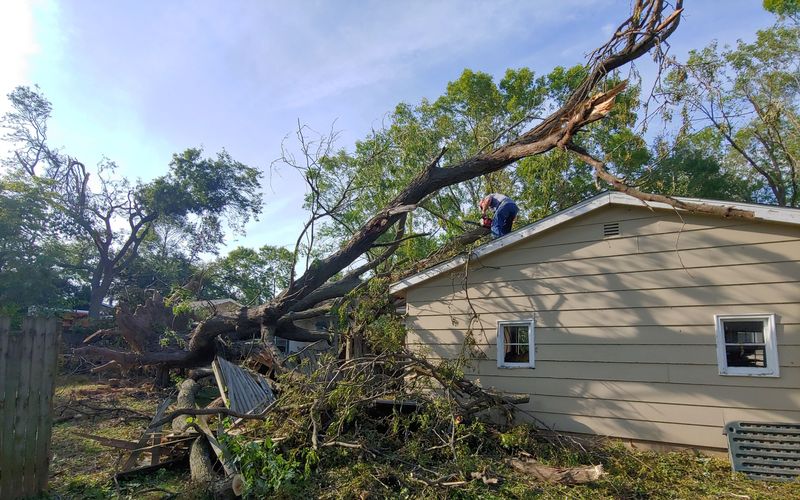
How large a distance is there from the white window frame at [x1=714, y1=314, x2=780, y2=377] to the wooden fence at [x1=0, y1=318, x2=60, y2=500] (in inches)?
300

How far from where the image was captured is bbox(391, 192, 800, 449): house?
5590 mm

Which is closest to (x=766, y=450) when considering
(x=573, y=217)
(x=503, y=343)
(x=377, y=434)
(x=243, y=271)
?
(x=503, y=343)

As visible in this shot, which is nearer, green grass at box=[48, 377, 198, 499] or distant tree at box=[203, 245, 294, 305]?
green grass at box=[48, 377, 198, 499]

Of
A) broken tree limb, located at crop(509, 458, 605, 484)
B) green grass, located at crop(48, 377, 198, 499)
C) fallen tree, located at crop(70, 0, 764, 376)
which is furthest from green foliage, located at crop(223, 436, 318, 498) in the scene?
fallen tree, located at crop(70, 0, 764, 376)

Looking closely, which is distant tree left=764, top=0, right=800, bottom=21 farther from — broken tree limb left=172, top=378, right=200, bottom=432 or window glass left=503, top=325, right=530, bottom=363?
broken tree limb left=172, top=378, right=200, bottom=432

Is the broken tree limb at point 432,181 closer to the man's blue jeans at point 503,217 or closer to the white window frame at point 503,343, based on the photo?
the man's blue jeans at point 503,217

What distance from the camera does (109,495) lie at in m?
4.96

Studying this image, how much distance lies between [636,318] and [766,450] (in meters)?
1.94

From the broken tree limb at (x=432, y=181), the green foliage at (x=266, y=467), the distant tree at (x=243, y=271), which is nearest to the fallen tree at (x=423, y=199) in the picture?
the broken tree limb at (x=432, y=181)

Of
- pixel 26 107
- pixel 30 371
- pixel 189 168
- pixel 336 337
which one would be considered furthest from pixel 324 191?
pixel 26 107

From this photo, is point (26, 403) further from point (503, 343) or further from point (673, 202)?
point (673, 202)

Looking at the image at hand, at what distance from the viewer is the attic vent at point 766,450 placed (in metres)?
5.14

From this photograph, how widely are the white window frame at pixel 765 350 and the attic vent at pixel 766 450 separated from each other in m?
0.59

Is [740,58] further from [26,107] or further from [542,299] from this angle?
[26,107]
